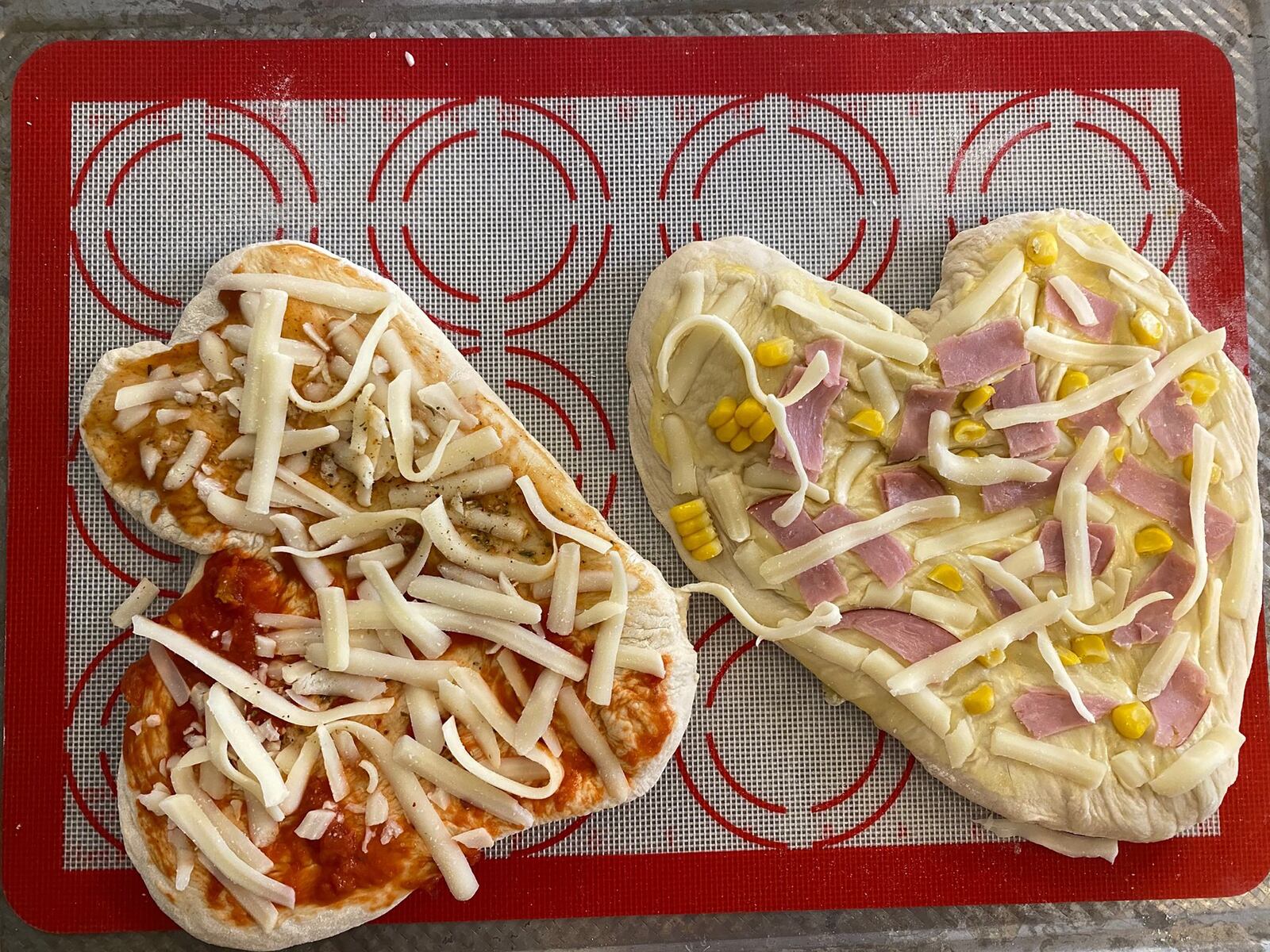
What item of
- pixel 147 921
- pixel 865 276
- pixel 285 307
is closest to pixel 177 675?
pixel 147 921

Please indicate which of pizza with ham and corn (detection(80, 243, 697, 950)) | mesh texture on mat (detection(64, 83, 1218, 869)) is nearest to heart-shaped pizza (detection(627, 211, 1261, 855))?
mesh texture on mat (detection(64, 83, 1218, 869))

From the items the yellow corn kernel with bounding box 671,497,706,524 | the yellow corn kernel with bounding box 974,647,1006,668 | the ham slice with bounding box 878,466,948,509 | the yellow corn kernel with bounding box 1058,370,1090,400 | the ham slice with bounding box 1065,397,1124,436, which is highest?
the yellow corn kernel with bounding box 1058,370,1090,400

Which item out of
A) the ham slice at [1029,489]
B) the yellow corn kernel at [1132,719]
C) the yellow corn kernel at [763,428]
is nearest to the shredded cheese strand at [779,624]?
the yellow corn kernel at [763,428]

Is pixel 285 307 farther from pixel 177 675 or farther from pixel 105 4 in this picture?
pixel 105 4

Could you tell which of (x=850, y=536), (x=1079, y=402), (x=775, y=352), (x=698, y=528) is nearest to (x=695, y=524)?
(x=698, y=528)

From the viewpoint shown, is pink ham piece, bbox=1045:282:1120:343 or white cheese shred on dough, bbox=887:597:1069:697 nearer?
white cheese shred on dough, bbox=887:597:1069:697

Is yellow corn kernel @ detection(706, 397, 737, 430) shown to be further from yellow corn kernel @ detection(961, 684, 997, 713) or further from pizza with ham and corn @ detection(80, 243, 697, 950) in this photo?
yellow corn kernel @ detection(961, 684, 997, 713)
